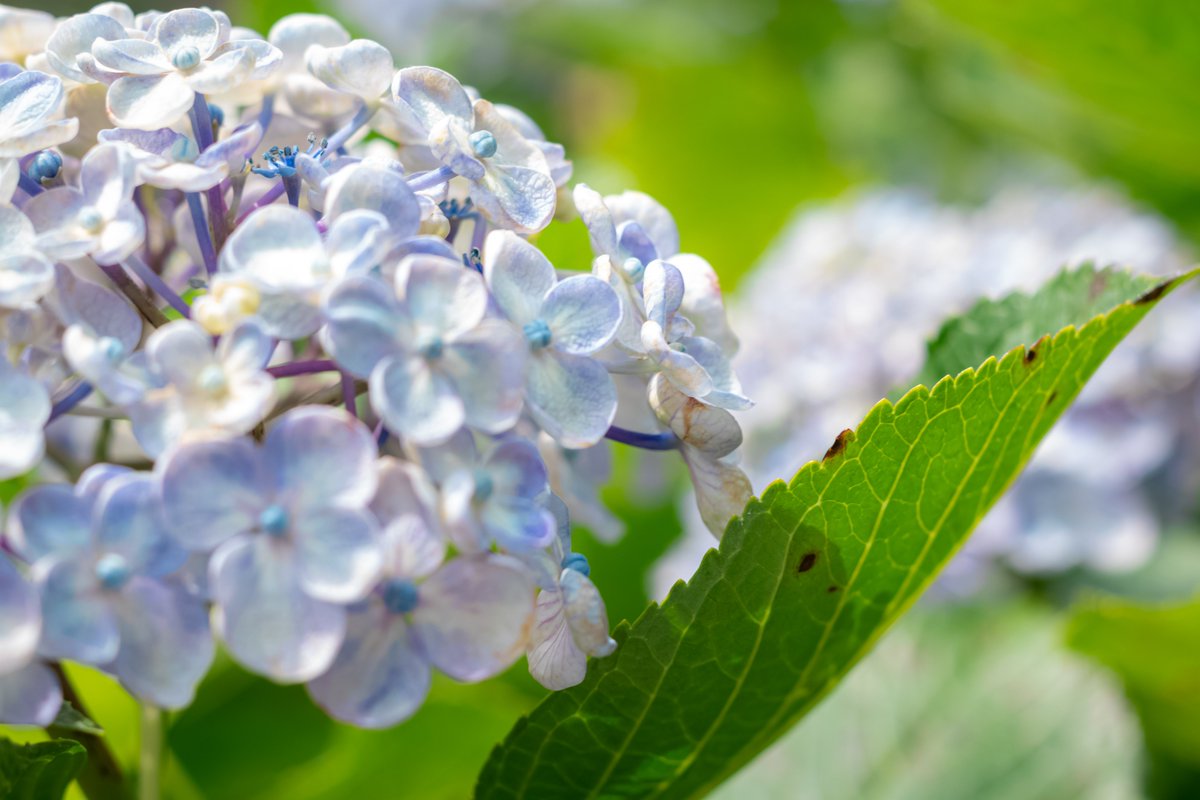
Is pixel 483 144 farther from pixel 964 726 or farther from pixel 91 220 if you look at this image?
pixel 964 726

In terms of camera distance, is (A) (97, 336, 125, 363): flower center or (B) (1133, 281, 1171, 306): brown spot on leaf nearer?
(A) (97, 336, 125, 363): flower center

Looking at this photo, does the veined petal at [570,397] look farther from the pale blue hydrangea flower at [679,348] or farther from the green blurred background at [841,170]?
the green blurred background at [841,170]

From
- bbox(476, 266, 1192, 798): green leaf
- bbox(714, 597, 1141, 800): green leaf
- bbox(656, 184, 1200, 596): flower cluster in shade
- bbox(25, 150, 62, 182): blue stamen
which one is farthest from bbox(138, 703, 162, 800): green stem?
bbox(656, 184, 1200, 596): flower cluster in shade

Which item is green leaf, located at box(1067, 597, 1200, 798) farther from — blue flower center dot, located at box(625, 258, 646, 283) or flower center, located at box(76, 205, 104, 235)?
flower center, located at box(76, 205, 104, 235)

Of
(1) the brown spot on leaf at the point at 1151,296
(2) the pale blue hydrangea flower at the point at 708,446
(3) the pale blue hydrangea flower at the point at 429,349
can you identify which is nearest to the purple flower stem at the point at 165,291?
(3) the pale blue hydrangea flower at the point at 429,349

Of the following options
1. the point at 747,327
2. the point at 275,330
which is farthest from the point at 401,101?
the point at 747,327

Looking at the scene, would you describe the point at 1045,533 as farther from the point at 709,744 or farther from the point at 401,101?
the point at 401,101

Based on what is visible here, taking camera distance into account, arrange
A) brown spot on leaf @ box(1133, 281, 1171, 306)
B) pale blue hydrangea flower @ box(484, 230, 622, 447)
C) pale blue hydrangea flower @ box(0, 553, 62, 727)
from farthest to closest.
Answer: brown spot on leaf @ box(1133, 281, 1171, 306) → pale blue hydrangea flower @ box(484, 230, 622, 447) → pale blue hydrangea flower @ box(0, 553, 62, 727)
